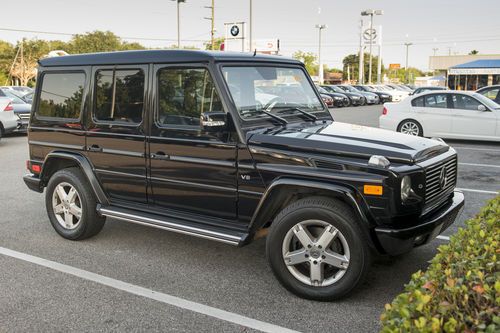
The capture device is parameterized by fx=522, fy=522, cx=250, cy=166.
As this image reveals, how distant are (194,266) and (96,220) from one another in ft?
4.35

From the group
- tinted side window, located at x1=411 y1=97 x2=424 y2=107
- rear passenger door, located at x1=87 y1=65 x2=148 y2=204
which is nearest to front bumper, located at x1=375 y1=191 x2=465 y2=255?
rear passenger door, located at x1=87 y1=65 x2=148 y2=204

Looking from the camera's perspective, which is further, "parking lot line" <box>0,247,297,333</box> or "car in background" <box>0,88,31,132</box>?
"car in background" <box>0,88,31,132</box>

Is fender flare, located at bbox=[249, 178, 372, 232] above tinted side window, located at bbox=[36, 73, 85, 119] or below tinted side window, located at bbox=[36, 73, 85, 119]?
below

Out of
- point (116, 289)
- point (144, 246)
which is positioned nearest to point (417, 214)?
point (116, 289)

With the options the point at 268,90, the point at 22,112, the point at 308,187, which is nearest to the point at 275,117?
the point at 268,90

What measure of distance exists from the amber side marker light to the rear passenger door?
217 centimetres

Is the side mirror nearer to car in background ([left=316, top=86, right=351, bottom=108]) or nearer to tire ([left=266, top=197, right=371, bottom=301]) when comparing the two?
tire ([left=266, top=197, right=371, bottom=301])

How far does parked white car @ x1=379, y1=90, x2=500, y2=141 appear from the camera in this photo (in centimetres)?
1333

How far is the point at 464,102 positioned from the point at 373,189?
11045mm

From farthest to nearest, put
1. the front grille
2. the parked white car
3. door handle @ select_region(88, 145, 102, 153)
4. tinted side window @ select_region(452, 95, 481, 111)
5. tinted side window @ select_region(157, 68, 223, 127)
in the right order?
1. tinted side window @ select_region(452, 95, 481, 111)
2. the parked white car
3. door handle @ select_region(88, 145, 102, 153)
4. tinted side window @ select_region(157, 68, 223, 127)
5. the front grille

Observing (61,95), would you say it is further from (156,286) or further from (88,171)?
(156,286)

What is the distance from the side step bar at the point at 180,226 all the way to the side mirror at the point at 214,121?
2.79 feet

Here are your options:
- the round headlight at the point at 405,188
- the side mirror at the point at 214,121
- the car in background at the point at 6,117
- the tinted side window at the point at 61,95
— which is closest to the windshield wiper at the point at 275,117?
the side mirror at the point at 214,121

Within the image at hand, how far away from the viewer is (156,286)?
14.5 feet
